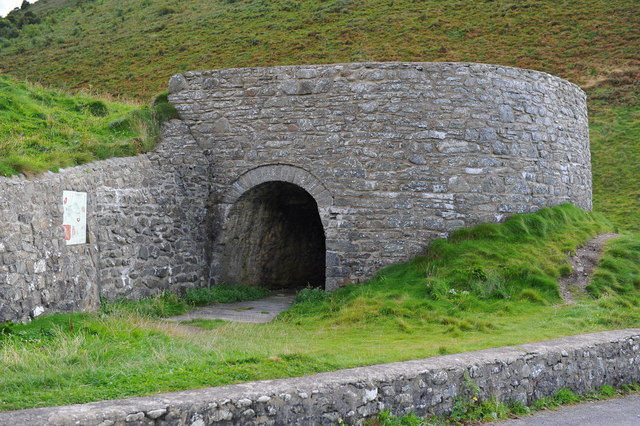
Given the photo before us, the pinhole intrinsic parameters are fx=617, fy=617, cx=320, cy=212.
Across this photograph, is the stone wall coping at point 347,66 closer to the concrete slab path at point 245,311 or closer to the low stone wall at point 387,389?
the concrete slab path at point 245,311

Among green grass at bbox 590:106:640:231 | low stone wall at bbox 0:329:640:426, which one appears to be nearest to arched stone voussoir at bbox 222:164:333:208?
low stone wall at bbox 0:329:640:426

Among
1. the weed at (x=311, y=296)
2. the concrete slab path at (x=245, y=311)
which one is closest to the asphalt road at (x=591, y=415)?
the concrete slab path at (x=245, y=311)

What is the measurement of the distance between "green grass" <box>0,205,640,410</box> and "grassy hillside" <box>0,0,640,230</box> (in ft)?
38.5

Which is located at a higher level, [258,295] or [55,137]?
[55,137]

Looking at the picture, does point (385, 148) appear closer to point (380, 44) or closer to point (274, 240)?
point (274, 240)

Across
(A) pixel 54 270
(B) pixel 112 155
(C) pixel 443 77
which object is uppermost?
(C) pixel 443 77

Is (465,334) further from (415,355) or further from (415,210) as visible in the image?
(415,210)

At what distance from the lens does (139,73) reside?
89.2ft

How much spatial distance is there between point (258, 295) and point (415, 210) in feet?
11.7

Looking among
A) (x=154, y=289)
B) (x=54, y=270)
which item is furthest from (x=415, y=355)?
(x=154, y=289)

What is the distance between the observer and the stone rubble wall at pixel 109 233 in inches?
296

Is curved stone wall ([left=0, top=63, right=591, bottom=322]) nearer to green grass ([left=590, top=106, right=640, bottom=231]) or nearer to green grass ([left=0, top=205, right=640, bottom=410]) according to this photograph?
green grass ([left=0, top=205, right=640, bottom=410])

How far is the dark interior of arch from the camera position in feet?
39.3

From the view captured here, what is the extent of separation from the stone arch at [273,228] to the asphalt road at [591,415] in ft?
19.0
